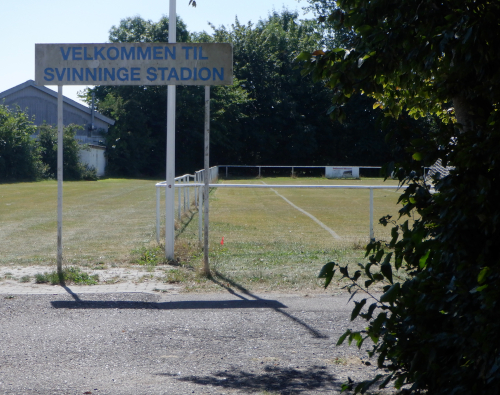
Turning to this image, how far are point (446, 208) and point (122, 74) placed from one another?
6.86 metres

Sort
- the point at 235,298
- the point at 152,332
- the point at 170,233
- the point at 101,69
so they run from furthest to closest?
the point at 170,233 → the point at 101,69 → the point at 235,298 → the point at 152,332

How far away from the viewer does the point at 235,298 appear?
6.95 meters

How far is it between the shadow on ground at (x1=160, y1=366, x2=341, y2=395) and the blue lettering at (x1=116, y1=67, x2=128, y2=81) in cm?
528

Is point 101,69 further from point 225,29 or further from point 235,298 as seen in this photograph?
point 225,29

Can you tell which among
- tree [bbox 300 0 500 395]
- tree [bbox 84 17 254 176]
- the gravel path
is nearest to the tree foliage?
tree [bbox 84 17 254 176]

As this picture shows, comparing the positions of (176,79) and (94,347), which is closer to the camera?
(94,347)

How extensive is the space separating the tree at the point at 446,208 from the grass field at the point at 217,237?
4.85 m

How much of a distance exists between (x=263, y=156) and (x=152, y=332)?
49.7 meters

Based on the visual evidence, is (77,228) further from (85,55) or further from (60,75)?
(85,55)

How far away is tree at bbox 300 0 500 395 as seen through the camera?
239 centimetres

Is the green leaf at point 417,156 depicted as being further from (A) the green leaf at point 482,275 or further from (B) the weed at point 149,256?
(B) the weed at point 149,256

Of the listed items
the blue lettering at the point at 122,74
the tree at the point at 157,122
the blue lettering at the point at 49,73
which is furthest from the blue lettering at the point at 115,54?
the tree at the point at 157,122

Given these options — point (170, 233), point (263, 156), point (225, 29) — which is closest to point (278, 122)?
point (263, 156)

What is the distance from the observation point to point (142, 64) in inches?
336
